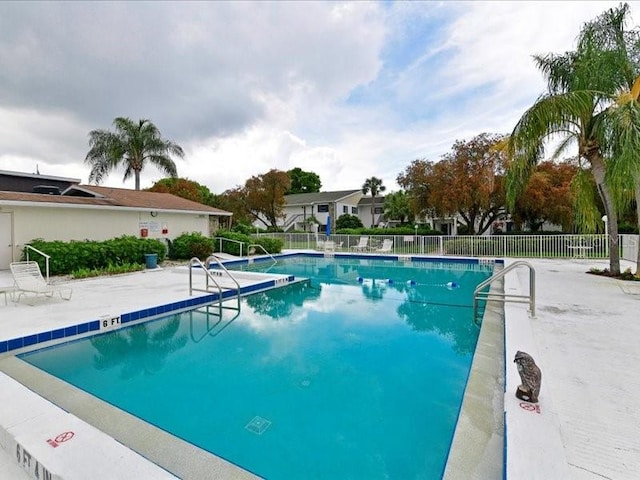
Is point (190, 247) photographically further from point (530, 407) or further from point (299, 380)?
point (530, 407)

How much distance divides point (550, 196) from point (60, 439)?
78.3ft

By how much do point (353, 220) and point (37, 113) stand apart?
86.4ft

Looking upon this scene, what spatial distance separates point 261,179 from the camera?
2975cm

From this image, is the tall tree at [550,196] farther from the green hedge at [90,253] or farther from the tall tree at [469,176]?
the green hedge at [90,253]

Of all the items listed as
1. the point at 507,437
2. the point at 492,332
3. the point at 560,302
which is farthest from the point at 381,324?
the point at 507,437

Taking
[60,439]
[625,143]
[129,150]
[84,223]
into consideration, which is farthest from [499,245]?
[129,150]

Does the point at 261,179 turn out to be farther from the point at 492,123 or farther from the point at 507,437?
the point at 507,437

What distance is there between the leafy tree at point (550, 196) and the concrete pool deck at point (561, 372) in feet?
40.5

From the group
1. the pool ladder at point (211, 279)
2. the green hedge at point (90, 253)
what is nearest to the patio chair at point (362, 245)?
the green hedge at point (90, 253)

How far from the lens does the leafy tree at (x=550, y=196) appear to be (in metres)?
20.0

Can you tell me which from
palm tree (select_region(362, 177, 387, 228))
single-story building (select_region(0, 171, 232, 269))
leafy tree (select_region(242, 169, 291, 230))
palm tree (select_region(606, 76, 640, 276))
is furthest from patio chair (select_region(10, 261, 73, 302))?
palm tree (select_region(362, 177, 387, 228))

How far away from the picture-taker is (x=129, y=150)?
1001 inches

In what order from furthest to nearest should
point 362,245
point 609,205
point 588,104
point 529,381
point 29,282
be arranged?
point 362,245, point 609,205, point 588,104, point 29,282, point 529,381

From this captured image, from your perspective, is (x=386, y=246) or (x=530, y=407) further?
(x=386, y=246)
